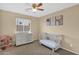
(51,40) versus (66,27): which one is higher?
(66,27)

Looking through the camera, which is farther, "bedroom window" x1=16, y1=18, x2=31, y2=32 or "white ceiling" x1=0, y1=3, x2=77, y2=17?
"bedroom window" x1=16, y1=18, x2=31, y2=32

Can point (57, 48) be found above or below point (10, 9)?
below

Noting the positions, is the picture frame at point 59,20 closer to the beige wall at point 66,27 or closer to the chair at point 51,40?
the beige wall at point 66,27

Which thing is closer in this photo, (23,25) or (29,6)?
(29,6)

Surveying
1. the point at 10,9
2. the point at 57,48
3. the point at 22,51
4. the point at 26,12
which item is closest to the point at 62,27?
the point at 57,48

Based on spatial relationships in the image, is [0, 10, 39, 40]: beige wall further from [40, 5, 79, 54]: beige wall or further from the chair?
[40, 5, 79, 54]: beige wall

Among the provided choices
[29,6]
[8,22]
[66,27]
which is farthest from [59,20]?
[8,22]

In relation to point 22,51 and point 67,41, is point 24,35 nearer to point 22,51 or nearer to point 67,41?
point 22,51

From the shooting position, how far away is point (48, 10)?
1.51m

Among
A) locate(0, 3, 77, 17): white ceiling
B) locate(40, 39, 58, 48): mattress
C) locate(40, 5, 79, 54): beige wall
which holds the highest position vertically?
locate(0, 3, 77, 17): white ceiling

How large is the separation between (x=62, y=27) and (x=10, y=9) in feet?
3.28

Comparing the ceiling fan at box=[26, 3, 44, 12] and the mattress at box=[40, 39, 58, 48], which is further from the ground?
the ceiling fan at box=[26, 3, 44, 12]

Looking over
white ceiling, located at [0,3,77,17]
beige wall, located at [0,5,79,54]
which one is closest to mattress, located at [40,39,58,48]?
beige wall, located at [0,5,79,54]

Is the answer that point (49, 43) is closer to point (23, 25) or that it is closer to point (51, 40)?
point (51, 40)
